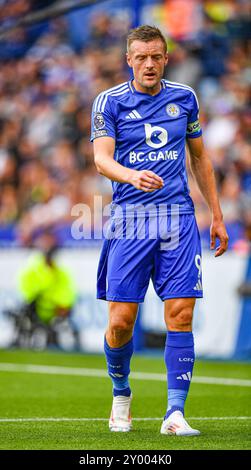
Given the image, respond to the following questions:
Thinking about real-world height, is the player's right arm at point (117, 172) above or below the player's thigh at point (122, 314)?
above

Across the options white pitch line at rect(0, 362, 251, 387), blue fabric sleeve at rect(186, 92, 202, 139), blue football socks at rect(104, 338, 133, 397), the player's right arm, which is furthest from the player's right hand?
white pitch line at rect(0, 362, 251, 387)

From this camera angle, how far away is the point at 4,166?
1842 centimetres

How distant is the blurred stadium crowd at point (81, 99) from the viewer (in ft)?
49.6

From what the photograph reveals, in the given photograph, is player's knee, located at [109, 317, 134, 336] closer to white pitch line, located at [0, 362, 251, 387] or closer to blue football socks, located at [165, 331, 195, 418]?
blue football socks, located at [165, 331, 195, 418]

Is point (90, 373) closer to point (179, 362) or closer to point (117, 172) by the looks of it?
point (179, 362)

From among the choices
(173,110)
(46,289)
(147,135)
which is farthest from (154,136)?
(46,289)

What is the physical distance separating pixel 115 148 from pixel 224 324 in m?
6.98

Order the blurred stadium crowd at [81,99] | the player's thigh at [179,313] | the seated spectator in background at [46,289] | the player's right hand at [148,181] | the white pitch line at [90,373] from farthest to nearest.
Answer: the blurred stadium crowd at [81,99] → the seated spectator in background at [46,289] → the white pitch line at [90,373] → the player's thigh at [179,313] → the player's right hand at [148,181]

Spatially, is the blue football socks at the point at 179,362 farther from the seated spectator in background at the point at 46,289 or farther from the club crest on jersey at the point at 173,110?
the seated spectator in background at the point at 46,289

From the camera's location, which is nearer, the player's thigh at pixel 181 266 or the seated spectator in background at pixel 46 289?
A: the player's thigh at pixel 181 266

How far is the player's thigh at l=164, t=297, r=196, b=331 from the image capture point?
6035mm

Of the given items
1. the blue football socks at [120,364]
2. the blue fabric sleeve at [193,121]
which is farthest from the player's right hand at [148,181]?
the blue football socks at [120,364]

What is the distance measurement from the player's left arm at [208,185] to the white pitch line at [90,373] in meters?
3.59

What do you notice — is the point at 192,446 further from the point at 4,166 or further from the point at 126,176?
the point at 4,166
